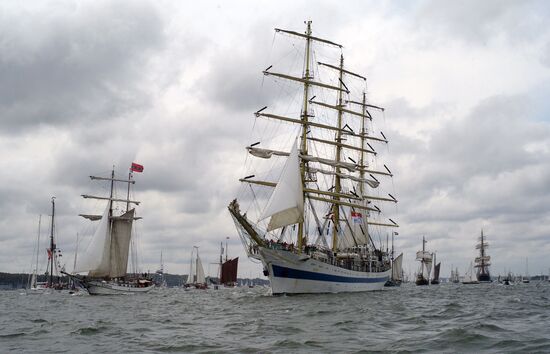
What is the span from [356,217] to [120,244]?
128ft

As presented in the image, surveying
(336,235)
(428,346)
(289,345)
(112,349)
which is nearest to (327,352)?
(289,345)

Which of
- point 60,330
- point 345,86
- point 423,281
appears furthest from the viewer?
point 423,281

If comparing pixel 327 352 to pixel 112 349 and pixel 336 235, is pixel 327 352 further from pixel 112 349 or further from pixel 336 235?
pixel 336 235

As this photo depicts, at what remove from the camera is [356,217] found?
95.6 m

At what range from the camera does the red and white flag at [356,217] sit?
93731 mm

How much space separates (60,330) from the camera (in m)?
29.7

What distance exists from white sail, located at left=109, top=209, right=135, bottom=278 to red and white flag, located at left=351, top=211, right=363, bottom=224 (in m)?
36.8

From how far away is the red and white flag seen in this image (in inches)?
3690

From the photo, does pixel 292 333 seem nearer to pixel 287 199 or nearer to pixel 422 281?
pixel 287 199

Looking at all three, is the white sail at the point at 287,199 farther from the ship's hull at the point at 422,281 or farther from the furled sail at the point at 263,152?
the ship's hull at the point at 422,281

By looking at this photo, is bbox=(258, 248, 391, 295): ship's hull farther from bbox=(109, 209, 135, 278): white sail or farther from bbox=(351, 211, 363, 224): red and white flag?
bbox=(109, 209, 135, 278): white sail

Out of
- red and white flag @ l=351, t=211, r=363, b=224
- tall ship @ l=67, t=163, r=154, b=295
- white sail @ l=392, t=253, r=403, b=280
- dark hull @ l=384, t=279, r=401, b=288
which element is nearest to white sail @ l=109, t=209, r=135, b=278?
tall ship @ l=67, t=163, r=154, b=295

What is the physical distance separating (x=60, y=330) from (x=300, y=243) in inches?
1607

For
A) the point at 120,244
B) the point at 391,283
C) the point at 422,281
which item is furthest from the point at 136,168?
the point at 422,281
